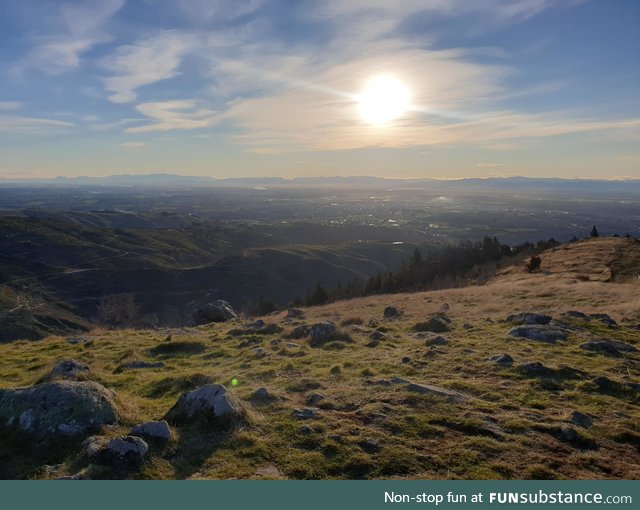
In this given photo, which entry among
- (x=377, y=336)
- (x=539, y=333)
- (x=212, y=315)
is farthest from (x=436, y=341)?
(x=212, y=315)

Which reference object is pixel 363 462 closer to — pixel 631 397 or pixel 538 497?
pixel 538 497

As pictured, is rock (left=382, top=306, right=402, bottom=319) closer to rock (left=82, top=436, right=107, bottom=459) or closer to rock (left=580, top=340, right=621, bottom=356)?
rock (left=580, top=340, right=621, bottom=356)

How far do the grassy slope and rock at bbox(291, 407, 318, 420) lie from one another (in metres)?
0.26

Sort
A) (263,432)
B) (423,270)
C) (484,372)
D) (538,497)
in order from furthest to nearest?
(423,270) → (484,372) → (263,432) → (538,497)

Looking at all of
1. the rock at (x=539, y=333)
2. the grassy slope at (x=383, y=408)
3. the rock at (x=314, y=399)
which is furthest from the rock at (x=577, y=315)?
the rock at (x=314, y=399)

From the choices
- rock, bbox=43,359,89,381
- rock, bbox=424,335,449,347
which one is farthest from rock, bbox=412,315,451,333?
rock, bbox=43,359,89,381

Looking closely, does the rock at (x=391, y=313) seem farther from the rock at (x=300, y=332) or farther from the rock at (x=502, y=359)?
the rock at (x=502, y=359)

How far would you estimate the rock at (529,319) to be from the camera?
21.8 metres

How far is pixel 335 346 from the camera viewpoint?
1989 centimetres

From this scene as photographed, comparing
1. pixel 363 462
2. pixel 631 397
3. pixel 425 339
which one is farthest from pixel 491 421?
pixel 425 339

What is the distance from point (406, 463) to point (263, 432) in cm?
337

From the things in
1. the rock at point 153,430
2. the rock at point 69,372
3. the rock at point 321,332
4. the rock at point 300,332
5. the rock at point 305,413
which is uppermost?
the rock at point 153,430

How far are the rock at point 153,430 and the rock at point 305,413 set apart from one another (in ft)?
10.2

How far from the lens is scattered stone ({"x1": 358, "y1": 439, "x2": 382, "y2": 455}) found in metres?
9.71
